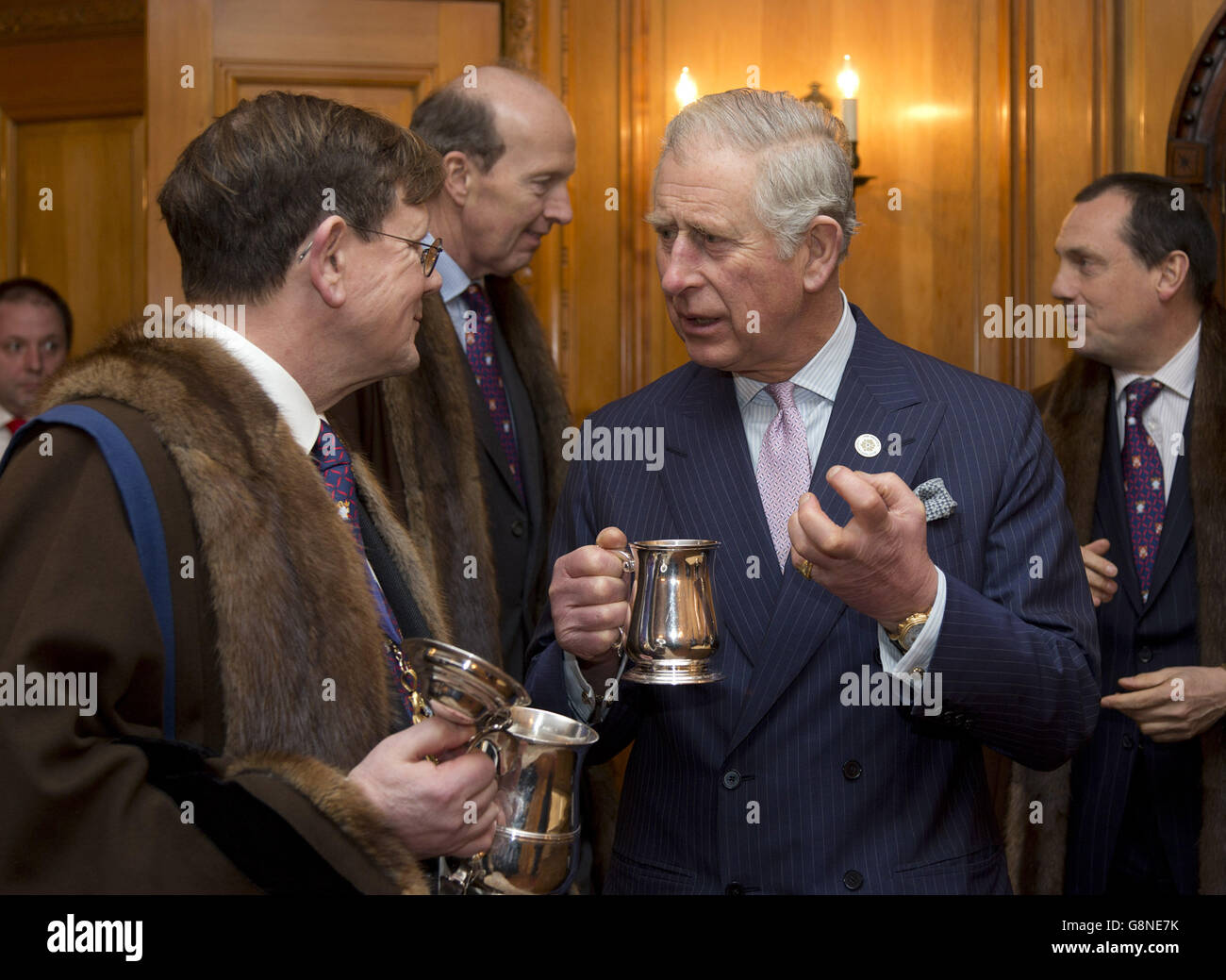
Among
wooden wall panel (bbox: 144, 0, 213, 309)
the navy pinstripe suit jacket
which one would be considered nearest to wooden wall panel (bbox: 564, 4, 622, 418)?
wooden wall panel (bbox: 144, 0, 213, 309)

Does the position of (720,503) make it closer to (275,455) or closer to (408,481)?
(275,455)

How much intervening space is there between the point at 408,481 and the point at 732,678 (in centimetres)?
110

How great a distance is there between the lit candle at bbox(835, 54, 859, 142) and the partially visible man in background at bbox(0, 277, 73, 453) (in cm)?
267

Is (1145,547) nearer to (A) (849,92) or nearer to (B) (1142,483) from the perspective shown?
(B) (1142,483)

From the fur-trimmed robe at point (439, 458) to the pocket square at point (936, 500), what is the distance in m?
1.17

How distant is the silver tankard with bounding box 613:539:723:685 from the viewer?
5.37 ft

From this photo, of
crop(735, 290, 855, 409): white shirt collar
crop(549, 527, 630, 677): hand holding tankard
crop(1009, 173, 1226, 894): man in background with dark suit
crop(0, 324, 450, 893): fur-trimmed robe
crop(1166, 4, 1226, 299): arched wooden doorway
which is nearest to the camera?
crop(0, 324, 450, 893): fur-trimmed robe

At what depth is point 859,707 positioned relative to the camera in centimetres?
176

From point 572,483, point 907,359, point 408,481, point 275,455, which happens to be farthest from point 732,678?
point 408,481

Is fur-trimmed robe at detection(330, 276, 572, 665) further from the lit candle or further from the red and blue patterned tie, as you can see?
the lit candle

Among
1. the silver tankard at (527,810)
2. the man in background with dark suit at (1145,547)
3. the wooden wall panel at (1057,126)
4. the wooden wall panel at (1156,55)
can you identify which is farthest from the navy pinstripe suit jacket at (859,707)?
the wooden wall panel at (1156,55)

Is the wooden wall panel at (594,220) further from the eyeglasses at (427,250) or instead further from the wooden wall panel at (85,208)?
the wooden wall panel at (85,208)

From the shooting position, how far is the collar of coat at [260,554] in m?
1.41

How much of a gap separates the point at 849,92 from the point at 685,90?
0.53 meters
